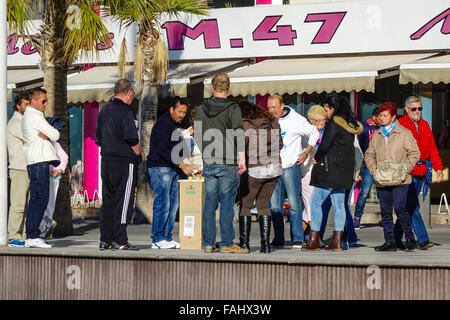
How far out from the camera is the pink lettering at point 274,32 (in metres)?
19.1

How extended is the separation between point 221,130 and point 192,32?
1022 cm

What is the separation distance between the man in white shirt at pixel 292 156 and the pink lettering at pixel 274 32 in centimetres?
798

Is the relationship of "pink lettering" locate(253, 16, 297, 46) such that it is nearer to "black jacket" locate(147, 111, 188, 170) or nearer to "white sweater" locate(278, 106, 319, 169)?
"white sweater" locate(278, 106, 319, 169)

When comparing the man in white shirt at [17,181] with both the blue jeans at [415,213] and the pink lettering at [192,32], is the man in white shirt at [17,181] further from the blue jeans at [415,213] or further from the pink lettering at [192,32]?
the pink lettering at [192,32]

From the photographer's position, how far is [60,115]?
45.7 ft

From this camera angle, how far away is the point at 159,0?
50.9 feet

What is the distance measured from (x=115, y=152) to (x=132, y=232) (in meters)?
4.54

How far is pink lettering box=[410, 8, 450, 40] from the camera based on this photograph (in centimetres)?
1792

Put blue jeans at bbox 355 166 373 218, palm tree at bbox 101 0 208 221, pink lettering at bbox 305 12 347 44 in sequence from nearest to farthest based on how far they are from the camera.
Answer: blue jeans at bbox 355 166 373 218, palm tree at bbox 101 0 208 221, pink lettering at bbox 305 12 347 44

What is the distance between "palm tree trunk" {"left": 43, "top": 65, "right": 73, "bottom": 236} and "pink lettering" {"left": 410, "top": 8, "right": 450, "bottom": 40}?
280 inches

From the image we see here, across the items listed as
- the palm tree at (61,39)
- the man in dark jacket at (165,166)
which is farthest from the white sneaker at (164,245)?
the palm tree at (61,39)

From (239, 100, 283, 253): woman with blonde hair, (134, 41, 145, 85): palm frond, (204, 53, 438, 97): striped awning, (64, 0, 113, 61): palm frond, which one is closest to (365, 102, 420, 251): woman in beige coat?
(239, 100, 283, 253): woman with blonde hair
